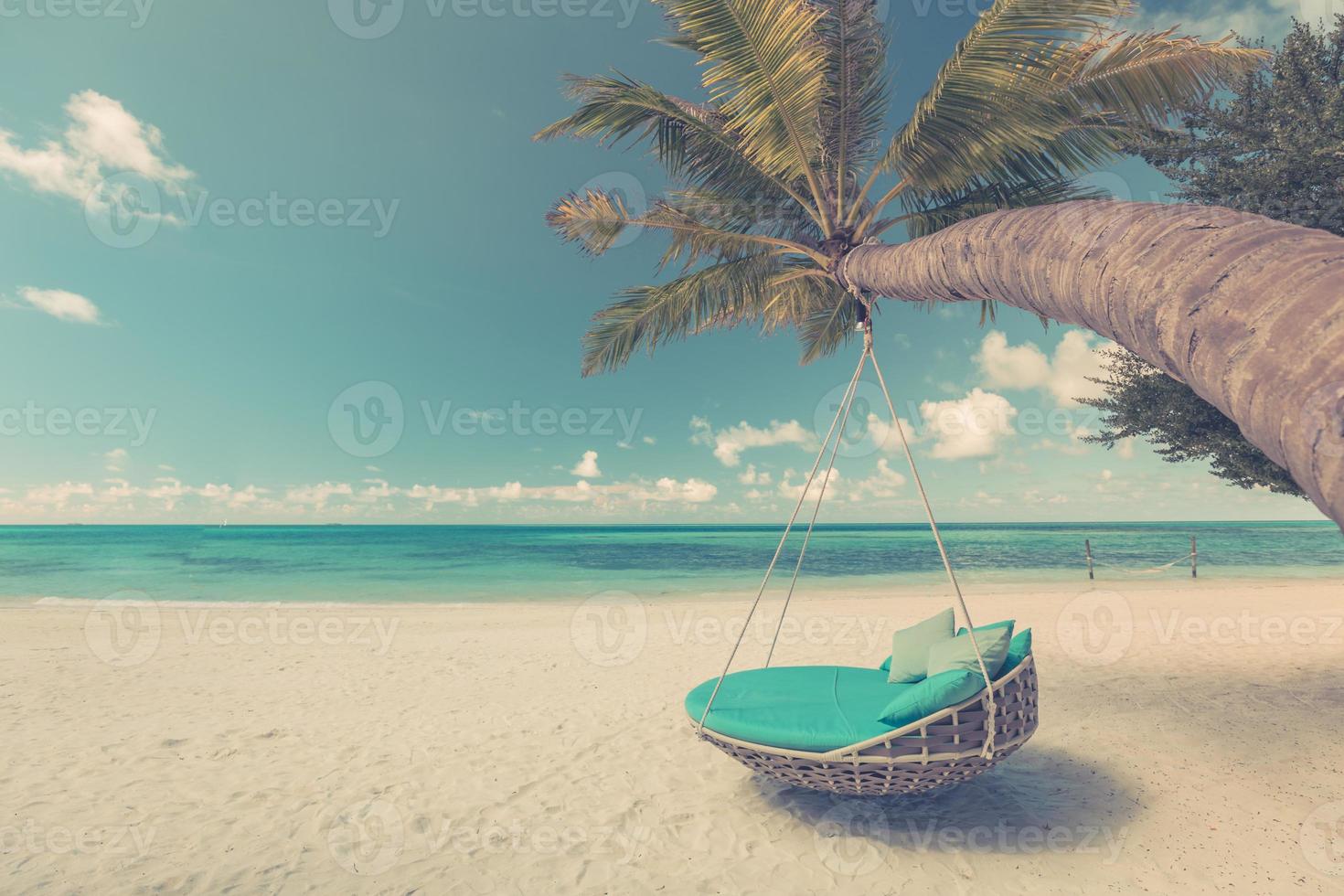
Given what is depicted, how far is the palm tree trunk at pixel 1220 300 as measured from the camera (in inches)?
46.5

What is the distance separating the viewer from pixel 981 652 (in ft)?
10.8

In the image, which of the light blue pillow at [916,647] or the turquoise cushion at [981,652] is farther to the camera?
the light blue pillow at [916,647]

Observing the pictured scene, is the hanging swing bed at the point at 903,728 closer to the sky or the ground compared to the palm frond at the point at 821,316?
closer to the ground

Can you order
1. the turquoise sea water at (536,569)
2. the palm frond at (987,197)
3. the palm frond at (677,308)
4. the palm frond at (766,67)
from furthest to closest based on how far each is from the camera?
1. the turquoise sea water at (536,569)
2. the palm frond at (677,308)
3. the palm frond at (987,197)
4. the palm frond at (766,67)

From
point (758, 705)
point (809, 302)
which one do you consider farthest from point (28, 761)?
point (809, 302)

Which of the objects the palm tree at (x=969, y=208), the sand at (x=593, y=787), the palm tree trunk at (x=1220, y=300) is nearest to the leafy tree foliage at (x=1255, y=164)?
the palm tree at (x=969, y=208)

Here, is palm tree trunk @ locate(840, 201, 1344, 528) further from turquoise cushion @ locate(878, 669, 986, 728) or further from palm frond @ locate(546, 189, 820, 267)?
palm frond @ locate(546, 189, 820, 267)

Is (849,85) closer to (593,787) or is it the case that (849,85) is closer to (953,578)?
→ (953,578)

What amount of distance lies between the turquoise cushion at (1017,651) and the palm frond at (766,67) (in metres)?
2.95

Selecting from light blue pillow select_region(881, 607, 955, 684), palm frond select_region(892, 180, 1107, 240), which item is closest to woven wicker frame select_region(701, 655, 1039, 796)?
light blue pillow select_region(881, 607, 955, 684)

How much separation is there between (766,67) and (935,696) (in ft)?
11.9

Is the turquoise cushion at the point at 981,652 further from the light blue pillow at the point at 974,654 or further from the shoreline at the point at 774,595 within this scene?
the shoreline at the point at 774,595

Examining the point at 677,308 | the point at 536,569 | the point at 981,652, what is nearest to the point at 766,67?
the point at 677,308

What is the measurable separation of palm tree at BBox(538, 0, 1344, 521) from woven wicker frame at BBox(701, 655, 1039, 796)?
6.26 feet
